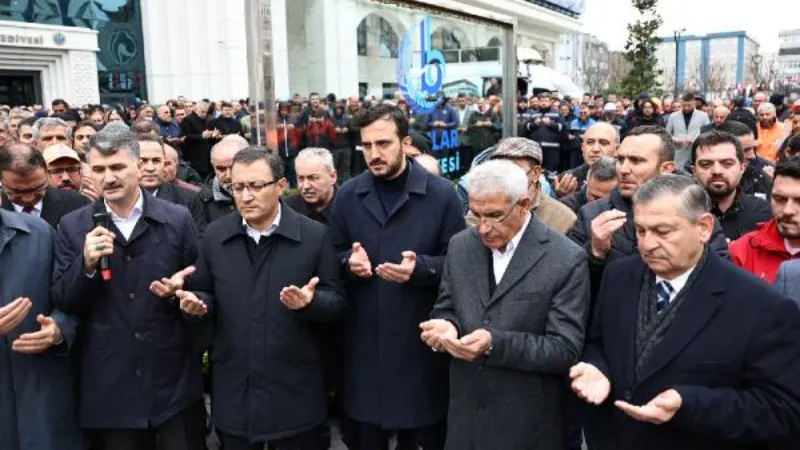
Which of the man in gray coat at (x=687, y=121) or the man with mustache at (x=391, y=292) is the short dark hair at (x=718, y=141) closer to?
the man with mustache at (x=391, y=292)

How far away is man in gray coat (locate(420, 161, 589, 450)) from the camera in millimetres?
2805

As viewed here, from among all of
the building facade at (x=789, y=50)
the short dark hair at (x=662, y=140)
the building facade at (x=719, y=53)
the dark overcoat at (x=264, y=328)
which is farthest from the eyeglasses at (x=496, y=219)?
the building facade at (x=789, y=50)

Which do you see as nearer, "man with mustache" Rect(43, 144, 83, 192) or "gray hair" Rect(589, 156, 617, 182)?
"gray hair" Rect(589, 156, 617, 182)

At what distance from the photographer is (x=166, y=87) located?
24.8 m

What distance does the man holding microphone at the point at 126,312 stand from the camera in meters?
3.29

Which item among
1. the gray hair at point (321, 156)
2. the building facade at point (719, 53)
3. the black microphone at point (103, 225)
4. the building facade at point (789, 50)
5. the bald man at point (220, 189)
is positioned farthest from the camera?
the building facade at point (789, 50)

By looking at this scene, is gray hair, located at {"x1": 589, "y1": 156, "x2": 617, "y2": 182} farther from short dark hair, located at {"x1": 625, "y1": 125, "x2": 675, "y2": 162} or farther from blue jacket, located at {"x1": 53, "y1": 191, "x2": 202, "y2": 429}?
blue jacket, located at {"x1": 53, "y1": 191, "x2": 202, "y2": 429}

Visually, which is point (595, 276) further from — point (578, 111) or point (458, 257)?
point (578, 111)

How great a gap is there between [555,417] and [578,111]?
46.3ft

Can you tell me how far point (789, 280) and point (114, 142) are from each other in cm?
308

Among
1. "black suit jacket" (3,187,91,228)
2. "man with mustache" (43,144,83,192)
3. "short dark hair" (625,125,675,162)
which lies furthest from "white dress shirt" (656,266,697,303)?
"man with mustache" (43,144,83,192)

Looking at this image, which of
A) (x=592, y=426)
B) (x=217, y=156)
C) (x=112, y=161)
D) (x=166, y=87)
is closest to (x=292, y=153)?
(x=217, y=156)

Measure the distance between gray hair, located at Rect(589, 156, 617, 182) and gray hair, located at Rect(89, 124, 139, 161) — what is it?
9.54ft

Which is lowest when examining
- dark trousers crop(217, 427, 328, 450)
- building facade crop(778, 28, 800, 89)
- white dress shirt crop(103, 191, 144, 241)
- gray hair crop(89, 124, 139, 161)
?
dark trousers crop(217, 427, 328, 450)
